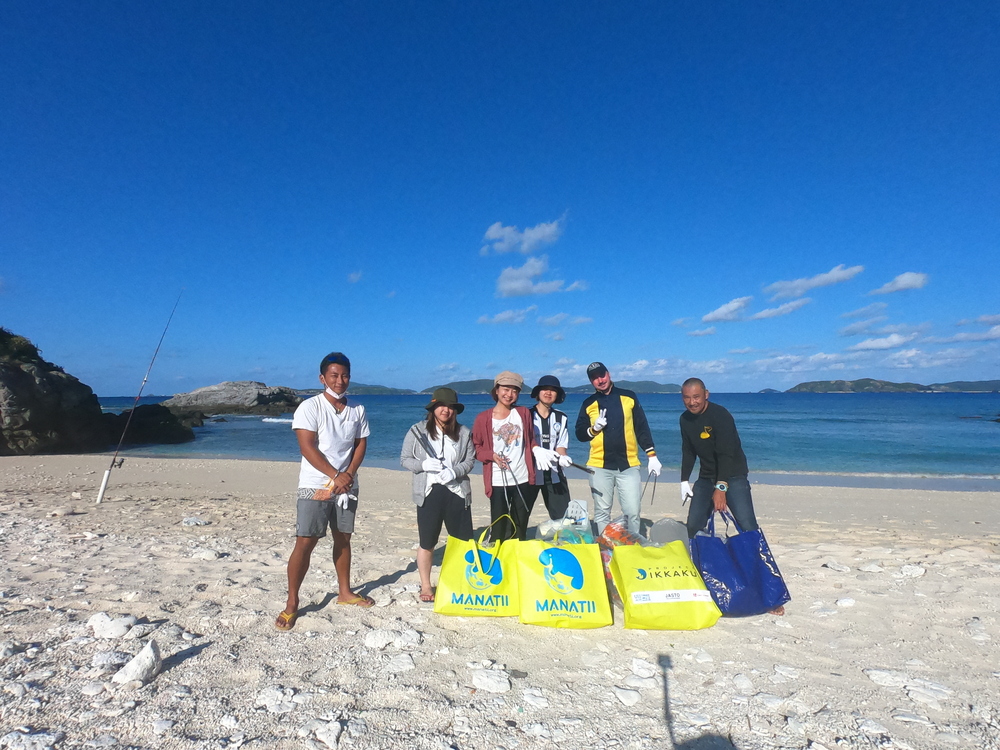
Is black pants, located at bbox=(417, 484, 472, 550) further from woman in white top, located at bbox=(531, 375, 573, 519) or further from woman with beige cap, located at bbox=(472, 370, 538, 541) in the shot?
woman in white top, located at bbox=(531, 375, 573, 519)

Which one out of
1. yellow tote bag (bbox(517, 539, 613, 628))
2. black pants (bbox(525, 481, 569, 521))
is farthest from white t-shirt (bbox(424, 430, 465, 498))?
black pants (bbox(525, 481, 569, 521))

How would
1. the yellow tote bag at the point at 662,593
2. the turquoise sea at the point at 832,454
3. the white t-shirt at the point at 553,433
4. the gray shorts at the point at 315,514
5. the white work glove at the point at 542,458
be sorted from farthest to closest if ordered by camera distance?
the turquoise sea at the point at 832,454 < the white t-shirt at the point at 553,433 < the white work glove at the point at 542,458 < the gray shorts at the point at 315,514 < the yellow tote bag at the point at 662,593

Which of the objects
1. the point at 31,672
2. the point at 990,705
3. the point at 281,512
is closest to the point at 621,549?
the point at 990,705

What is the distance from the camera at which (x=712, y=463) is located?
4.50 metres

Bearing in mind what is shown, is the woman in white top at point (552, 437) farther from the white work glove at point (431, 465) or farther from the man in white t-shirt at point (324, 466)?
the man in white t-shirt at point (324, 466)

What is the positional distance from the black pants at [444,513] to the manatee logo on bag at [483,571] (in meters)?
0.30

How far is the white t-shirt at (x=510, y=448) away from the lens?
4348 millimetres

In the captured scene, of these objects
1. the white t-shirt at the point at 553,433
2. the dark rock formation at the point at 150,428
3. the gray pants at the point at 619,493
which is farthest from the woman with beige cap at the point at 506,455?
the dark rock formation at the point at 150,428

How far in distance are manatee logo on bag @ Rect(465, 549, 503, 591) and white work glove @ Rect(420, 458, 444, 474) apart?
645mm

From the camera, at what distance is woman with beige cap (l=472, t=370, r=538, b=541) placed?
4348 mm

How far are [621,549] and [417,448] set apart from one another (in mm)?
1676

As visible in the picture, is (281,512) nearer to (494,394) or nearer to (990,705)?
(494,394)

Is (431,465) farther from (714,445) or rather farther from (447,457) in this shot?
(714,445)

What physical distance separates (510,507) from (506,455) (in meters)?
0.45
